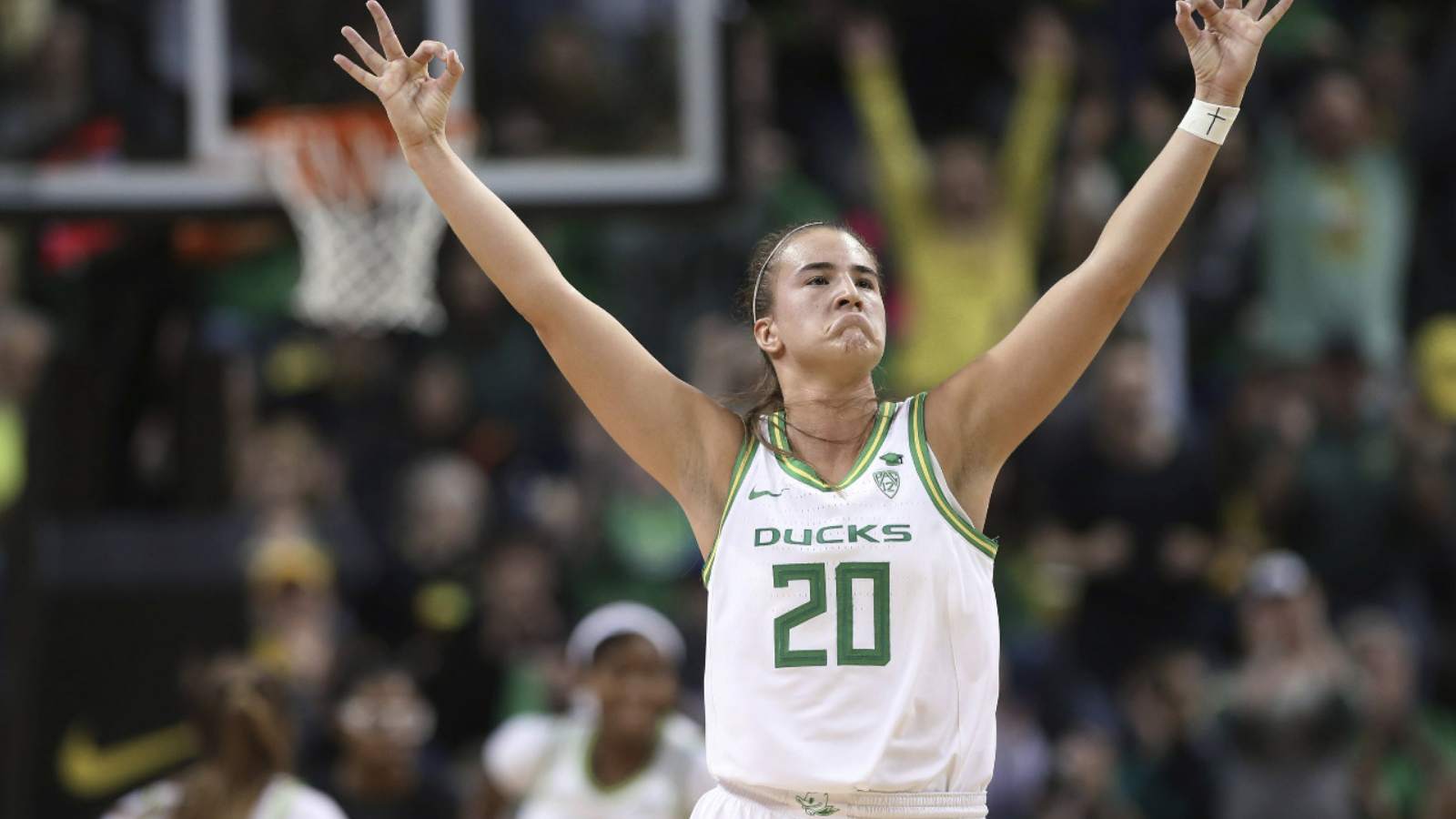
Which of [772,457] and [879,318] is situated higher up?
[879,318]

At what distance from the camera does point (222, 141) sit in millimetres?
9125

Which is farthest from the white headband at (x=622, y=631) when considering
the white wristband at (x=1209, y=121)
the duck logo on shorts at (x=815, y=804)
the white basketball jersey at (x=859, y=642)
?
the white wristband at (x=1209, y=121)

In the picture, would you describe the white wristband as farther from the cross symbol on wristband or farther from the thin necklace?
the thin necklace

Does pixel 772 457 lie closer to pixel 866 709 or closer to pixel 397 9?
pixel 866 709

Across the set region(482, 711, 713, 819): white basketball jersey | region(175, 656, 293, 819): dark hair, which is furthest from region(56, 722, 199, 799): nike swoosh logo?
region(175, 656, 293, 819): dark hair

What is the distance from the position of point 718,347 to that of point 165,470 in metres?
3.23

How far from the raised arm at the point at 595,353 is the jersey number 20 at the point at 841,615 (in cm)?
33

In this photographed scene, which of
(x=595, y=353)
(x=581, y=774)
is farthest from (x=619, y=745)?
(x=595, y=353)

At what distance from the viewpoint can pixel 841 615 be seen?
4.31 metres

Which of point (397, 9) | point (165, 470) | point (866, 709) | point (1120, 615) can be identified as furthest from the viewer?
point (165, 470)

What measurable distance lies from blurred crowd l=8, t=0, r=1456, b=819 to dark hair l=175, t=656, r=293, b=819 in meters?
1.70

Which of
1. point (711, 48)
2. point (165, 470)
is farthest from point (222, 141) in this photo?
point (165, 470)

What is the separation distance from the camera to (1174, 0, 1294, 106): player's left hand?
4.57 m

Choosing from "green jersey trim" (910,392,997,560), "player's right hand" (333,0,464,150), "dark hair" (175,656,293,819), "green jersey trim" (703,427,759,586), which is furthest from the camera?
"dark hair" (175,656,293,819)
